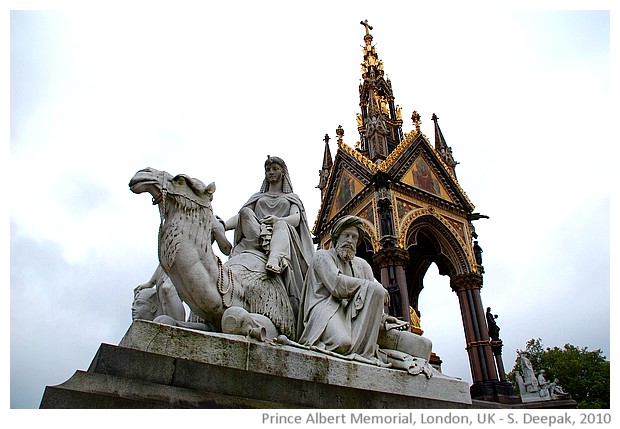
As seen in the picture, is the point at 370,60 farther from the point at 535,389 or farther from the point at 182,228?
the point at 182,228

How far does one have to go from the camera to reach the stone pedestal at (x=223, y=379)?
2311mm

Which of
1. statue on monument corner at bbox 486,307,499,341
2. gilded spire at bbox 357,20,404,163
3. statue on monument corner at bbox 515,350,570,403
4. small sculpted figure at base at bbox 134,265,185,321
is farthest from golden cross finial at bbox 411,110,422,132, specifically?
small sculpted figure at base at bbox 134,265,185,321

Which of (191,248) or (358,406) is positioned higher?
(191,248)

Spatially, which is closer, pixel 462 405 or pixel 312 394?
pixel 312 394

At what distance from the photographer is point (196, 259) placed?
3.01 metres

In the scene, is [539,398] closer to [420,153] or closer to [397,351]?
[420,153]

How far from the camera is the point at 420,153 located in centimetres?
2414

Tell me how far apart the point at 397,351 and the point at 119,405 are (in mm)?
1779

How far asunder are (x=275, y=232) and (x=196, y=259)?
2.84 ft

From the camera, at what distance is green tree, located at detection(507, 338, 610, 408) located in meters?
29.8

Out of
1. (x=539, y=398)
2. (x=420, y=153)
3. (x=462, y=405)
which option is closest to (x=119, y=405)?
(x=462, y=405)

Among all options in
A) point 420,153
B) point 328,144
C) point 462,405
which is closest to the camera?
point 462,405

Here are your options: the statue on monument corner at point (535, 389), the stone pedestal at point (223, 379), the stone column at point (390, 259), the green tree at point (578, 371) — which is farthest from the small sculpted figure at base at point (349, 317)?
the green tree at point (578, 371)

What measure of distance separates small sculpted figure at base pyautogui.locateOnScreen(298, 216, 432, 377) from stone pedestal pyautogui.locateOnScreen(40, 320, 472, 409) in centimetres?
15
